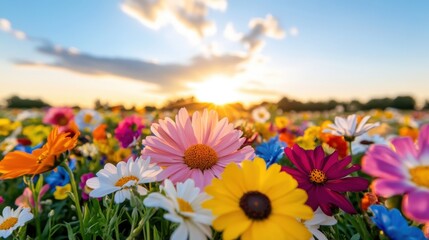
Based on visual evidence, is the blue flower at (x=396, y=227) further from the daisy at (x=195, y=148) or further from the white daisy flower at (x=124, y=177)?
the white daisy flower at (x=124, y=177)

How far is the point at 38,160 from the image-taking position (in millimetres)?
888

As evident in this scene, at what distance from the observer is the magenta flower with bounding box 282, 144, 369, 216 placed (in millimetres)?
812

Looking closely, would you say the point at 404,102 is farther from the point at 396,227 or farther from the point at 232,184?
the point at 232,184

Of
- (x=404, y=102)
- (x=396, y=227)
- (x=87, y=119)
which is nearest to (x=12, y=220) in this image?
(x=396, y=227)

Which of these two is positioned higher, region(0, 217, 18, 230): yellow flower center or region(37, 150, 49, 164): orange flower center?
region(37, 150, 49, 164): orange flower center

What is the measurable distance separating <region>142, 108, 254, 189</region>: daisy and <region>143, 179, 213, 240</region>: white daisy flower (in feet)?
0.28

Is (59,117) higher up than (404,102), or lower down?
higher up

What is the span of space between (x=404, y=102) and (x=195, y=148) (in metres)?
20.7

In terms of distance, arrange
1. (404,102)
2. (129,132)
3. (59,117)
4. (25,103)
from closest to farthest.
A: (129,132) < (59,117) < (25,103) < (404,102)

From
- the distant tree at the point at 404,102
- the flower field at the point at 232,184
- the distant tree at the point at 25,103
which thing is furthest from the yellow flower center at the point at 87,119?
the distant tree at the point at 404,102

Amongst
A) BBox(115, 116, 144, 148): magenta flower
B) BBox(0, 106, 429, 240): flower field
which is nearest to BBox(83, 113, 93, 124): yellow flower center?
BBox(115, 116, 144, 148): magenta flower

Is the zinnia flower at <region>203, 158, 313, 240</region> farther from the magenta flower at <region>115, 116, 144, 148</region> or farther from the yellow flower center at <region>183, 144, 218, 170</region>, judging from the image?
the magenta flower at <region>115, 116, 144, 148</region>

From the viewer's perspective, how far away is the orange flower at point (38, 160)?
84cm

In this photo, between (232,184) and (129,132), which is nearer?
(232,184)
